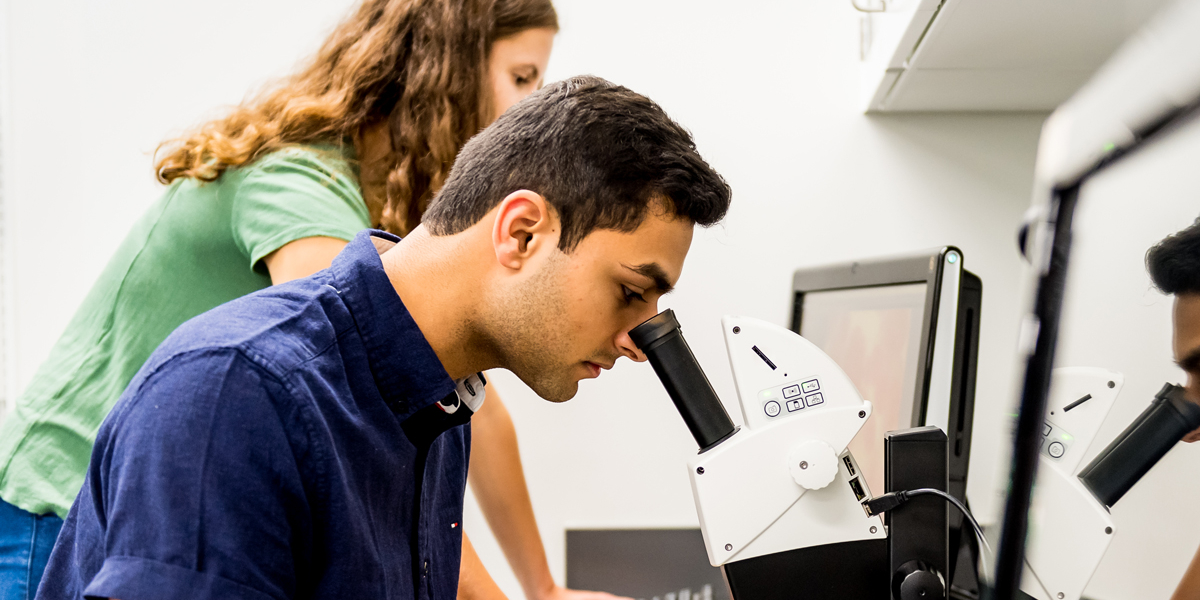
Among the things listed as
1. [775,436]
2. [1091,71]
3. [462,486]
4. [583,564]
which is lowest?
[583,564]

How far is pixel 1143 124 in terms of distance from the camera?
255mm

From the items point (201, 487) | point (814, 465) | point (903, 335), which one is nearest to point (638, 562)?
point (903, 335)

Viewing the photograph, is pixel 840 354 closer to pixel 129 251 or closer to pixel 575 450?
pixel 575 450

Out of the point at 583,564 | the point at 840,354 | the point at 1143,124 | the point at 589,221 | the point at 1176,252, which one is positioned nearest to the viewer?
the point at 1143,124

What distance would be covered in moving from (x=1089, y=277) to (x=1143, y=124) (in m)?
0.09

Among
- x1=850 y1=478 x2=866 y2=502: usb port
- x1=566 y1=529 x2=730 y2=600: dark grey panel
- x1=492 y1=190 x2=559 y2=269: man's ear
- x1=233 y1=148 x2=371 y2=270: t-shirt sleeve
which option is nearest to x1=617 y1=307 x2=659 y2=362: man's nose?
x1=492 y1=190 x2=559 y2=269: man's ear

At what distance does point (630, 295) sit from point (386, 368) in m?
0.23

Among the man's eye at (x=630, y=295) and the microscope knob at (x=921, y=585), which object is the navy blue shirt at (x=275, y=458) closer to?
the man's eye at (x=630, y=295)

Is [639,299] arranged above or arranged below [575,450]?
above

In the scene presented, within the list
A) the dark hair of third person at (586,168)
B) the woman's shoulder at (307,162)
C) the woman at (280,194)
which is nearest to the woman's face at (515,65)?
the woman at (280,194)

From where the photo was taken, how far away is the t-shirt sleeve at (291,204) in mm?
809

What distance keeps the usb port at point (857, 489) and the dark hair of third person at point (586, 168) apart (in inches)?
11.0

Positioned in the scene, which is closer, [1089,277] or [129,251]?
[1089,277]

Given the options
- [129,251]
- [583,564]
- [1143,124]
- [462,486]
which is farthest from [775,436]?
[583,564]
